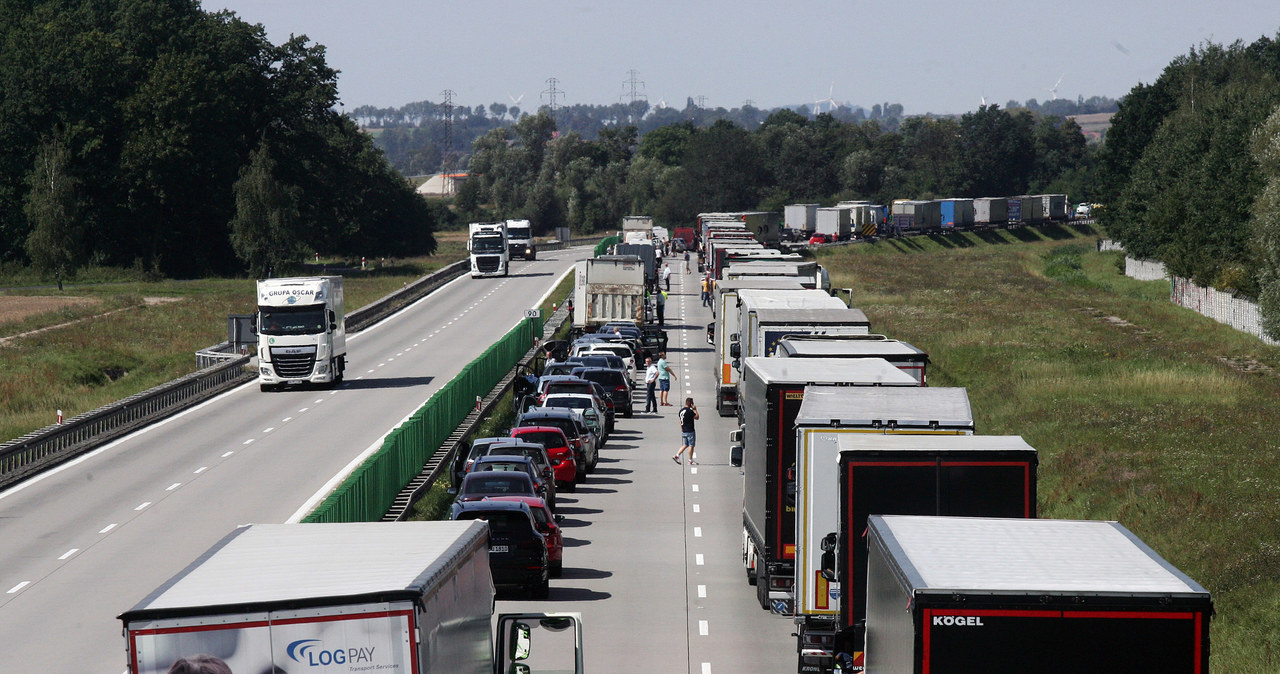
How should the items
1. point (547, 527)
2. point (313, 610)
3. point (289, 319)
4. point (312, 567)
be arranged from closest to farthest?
point (313, 610) < point (312, 567) < point (547, 527) < point (289, 319)

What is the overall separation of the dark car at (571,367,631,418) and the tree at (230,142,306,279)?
191 feet

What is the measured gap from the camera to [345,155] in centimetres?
12094

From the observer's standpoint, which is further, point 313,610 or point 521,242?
point 521,242

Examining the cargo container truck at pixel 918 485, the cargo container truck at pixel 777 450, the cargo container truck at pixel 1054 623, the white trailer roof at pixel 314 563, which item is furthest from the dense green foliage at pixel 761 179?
the cargo container truck at pixel 1054 623

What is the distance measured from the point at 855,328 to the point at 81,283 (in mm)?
79745

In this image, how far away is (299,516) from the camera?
27219 mm

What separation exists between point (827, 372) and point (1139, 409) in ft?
64.9

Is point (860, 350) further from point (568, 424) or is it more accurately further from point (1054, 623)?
point (1054, 623)

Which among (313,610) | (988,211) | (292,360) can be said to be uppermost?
(988,211)

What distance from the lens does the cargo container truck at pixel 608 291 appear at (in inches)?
2359

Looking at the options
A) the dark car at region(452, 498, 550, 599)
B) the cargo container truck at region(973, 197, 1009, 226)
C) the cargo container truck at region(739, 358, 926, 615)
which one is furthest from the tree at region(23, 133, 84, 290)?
the cargo container truck at region(973, 197, 1009, 226)

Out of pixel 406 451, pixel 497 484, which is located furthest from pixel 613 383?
pixel 497 484

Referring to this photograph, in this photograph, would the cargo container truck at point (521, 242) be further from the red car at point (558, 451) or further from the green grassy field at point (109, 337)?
the red car at point (558, 451)

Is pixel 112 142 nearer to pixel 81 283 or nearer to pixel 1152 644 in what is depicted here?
pixel 81 283
